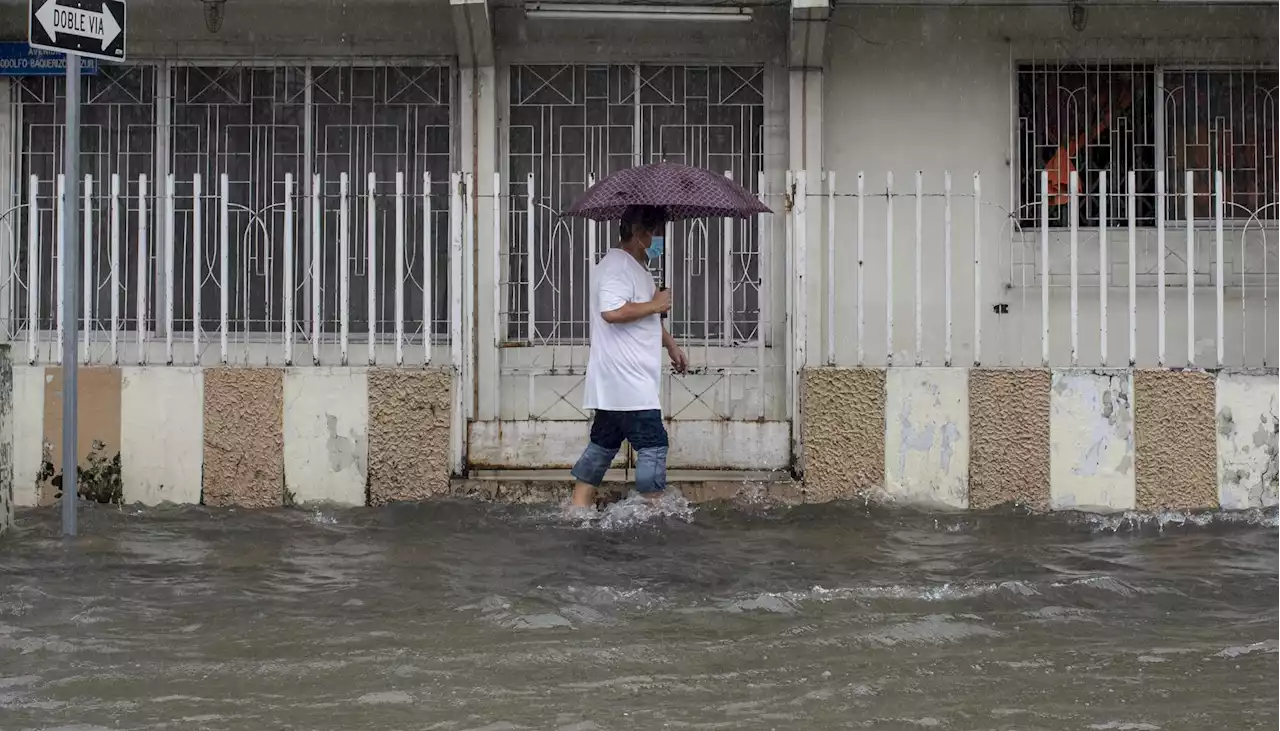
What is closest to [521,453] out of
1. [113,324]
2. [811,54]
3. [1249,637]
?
[113,324]

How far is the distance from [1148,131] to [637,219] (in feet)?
13.9

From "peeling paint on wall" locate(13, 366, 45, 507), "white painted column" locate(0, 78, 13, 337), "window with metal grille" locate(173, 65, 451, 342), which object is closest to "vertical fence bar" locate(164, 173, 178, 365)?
"peeling paint on wall" locate(13, 366, 45, 507)

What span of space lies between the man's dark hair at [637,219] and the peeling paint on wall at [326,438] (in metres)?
1.88

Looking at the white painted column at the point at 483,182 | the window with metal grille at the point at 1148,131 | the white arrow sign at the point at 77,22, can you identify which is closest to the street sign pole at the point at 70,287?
the white arrow sign at the point at 77,22

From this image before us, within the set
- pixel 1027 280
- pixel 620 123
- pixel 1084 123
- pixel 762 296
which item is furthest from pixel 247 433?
pixel 1084 123

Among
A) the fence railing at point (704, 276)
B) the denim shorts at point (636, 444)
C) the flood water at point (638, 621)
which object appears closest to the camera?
the flood water at point (638, 621)

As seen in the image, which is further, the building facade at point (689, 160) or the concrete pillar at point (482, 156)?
the building facade at point (689, 160)

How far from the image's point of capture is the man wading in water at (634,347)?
6941 mm

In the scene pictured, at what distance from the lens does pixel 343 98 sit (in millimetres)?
9359

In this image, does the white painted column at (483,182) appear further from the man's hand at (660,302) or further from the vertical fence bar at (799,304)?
the man's hand at (660,302)

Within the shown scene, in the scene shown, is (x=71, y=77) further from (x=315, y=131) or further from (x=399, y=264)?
(x=315, y=131)

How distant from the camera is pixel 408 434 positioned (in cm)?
801

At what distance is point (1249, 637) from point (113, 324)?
A: 618cm

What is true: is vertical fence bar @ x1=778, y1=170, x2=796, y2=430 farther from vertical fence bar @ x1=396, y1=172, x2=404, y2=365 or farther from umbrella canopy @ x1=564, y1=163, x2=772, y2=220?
vertical fence bar @ x1=396, y1=172, x2=404, y2=365
